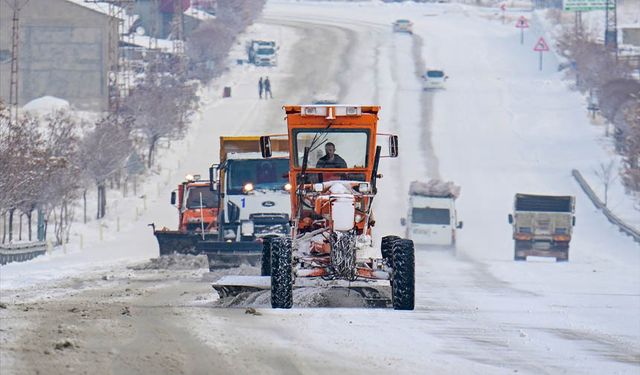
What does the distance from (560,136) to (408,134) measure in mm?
7862

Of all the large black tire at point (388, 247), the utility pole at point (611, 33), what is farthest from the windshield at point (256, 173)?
the utility pole at point (611, 33)

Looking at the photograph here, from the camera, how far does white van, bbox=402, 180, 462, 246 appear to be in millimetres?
47781

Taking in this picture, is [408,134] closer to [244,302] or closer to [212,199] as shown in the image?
[212,199]

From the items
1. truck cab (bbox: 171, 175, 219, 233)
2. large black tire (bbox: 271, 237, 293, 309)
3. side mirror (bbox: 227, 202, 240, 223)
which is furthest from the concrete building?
large black tire (bbox: 271, 237, 293, 309)

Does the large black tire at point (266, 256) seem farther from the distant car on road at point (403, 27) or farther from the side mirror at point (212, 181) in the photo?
the distant car on road at point (403, 27)

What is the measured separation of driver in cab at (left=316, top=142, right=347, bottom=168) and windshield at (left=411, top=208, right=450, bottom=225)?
1091 inches

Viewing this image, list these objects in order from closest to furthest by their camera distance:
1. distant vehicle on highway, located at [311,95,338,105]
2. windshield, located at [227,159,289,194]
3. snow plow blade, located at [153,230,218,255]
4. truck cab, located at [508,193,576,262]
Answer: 1. windshield, located at [227,159,289,194]
2. snow plow blade, located at [153,230,218,255]
3. truck cab, located at [508,193,576,262]
4. distant vehicle on highway, located at [311,95,338,105]

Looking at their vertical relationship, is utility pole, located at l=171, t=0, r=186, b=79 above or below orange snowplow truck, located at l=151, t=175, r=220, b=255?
above

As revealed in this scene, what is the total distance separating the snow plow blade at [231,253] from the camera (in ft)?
98.2

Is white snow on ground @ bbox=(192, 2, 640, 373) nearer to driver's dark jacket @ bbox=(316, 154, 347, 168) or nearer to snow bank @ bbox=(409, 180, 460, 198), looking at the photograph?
snow bank @ bbox=(409, 180, 460, 198)

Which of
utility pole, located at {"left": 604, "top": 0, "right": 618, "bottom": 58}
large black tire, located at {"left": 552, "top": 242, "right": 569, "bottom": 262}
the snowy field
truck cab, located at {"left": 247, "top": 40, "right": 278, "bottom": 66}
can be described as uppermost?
utility pole, located at {"left": 604, "top": 0, "right": 618, "bottom": 58}

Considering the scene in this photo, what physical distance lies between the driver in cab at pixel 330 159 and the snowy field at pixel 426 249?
6.38 ft

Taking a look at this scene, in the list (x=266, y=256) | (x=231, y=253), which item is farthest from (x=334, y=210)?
(x=231, y=253)

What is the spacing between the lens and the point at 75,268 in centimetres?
3441
